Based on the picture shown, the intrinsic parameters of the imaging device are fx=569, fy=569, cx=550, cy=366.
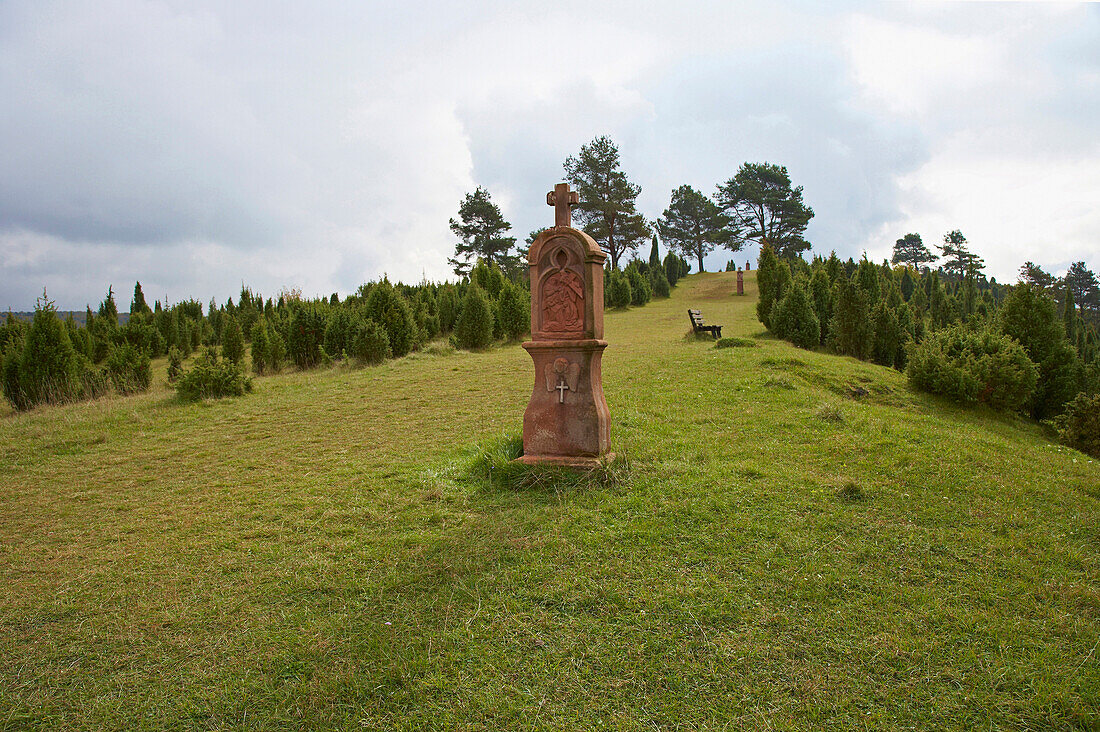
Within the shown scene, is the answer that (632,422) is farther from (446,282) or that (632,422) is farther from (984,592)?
(446,282)

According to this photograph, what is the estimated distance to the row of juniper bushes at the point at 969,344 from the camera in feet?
28.7

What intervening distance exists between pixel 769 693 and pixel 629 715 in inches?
23.6

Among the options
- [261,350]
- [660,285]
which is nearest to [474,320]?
[261,350]

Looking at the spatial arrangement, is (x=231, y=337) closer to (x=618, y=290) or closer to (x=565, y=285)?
(x=565, y=285)

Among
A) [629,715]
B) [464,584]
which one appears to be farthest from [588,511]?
[629,715]

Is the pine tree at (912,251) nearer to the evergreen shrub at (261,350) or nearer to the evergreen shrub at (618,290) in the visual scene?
the evergreen shrub at (618,290)

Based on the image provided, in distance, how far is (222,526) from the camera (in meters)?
4.26

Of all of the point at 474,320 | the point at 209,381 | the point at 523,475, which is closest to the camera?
the point at 523,475

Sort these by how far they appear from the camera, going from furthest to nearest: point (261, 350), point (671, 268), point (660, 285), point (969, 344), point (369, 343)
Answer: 1. point (671, 268)
2. point (660, 285)
3. point (261, 350)
4. point (369, 343)
5. point (969, 344)

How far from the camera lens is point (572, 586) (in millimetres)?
3145

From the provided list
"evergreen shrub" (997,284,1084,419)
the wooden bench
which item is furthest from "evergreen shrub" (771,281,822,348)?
"evergreen shrub" (997,284,1084,419)

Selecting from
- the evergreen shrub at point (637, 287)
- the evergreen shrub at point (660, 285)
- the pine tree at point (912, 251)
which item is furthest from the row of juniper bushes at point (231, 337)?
the pine tree at point (912, 251)

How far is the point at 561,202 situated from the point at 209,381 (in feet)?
24.7

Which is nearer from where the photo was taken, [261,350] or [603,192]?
[261,350]
